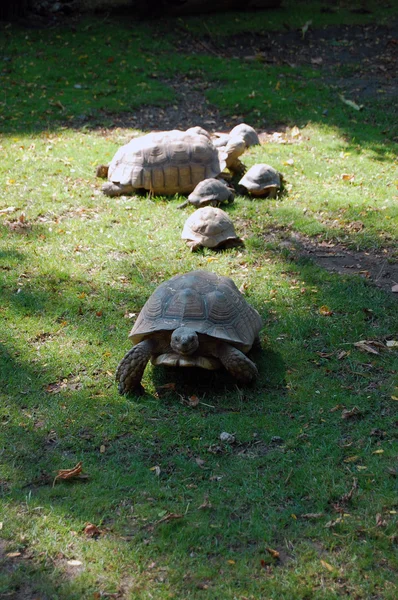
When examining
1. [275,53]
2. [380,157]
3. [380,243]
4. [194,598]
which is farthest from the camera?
[275,53]

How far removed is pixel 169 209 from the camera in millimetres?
7875

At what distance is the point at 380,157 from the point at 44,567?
7524 mm

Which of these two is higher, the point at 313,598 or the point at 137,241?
the point at 313,598

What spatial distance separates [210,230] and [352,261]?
143cm

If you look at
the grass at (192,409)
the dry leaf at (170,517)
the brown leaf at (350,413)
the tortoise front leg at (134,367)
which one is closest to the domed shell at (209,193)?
the grass at (192,409)

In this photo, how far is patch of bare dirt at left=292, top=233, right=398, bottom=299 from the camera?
633 cm

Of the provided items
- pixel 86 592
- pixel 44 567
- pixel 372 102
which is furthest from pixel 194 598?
pixel 372 102

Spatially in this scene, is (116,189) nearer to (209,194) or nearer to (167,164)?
(167,164)

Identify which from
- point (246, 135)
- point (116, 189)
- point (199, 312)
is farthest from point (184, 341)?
point (246, 135)

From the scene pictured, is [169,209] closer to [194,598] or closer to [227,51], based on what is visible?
[194,598]

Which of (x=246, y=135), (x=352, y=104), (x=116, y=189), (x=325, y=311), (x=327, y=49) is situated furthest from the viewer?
(x=327, y=49)

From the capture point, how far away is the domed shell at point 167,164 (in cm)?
809

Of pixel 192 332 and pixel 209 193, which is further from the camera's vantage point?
pixel 209 193

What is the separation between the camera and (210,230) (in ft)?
22.0
